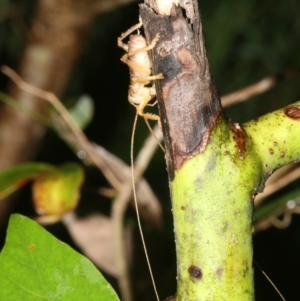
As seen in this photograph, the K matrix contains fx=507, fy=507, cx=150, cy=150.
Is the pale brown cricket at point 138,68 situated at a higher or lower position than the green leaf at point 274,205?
higher

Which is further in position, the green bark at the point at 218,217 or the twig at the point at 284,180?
the twig at the point at 284,180

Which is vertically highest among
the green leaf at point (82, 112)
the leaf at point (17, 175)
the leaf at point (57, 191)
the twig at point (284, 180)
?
the green leaf at point (82, 112)

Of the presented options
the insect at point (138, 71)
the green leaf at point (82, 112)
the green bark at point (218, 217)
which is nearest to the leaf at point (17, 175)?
the green leaf at point (82, 112)

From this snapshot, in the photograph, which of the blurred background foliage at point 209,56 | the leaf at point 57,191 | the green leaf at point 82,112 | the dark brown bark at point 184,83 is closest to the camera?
the dark brown bark at point 184,83

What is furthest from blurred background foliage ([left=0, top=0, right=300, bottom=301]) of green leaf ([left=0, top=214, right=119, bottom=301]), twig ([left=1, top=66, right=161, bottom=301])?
green leaf ([left=0, top=214, right=119, bottom=301])

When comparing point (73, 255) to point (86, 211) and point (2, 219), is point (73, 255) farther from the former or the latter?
point (2, 219)

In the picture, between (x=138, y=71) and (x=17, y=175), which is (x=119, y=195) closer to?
(x=17, y=175)

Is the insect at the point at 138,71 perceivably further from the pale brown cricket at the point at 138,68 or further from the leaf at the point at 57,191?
the leaf at the point at 57,191
